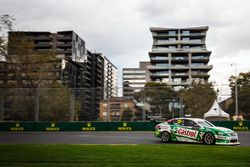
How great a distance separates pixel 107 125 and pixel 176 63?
7737 cm

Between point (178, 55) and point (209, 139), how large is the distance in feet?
293

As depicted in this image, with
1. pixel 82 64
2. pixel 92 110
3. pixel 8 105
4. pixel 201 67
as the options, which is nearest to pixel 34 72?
pixel 8 105

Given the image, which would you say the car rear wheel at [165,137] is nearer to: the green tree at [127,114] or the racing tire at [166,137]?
the racing tire at [166,137]

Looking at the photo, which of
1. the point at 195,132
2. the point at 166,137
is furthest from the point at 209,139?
the point at 166,137

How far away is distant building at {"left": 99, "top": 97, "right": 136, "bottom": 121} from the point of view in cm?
2923

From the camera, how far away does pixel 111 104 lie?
29.6 metres

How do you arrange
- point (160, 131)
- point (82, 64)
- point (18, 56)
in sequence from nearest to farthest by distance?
point (160, 131)
point (18, 56)
point (82, 64)

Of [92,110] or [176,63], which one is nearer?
[92,110]

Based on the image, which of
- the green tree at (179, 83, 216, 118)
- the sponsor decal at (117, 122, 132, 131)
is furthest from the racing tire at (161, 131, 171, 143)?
the green tree at (179, 83, 216, 118)

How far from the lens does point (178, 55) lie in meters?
104

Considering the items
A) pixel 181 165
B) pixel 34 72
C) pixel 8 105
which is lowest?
pixel 181 165

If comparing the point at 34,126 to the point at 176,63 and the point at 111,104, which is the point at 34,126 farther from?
the point at 176,63

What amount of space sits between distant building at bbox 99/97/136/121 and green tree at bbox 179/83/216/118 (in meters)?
4.32

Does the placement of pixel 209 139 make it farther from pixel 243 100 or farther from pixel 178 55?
pixel 178 55
